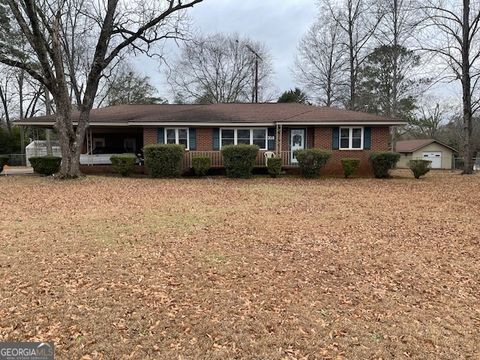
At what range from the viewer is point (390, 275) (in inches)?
190

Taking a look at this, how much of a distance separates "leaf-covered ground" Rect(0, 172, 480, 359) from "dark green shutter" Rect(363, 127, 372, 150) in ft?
30.2

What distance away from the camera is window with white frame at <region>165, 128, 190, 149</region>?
18.4 metres

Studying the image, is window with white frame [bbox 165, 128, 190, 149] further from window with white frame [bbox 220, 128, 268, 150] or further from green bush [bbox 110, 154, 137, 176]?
green bush [bbox 110, 154, 137, 176]

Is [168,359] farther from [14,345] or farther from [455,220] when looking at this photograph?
[455,220]

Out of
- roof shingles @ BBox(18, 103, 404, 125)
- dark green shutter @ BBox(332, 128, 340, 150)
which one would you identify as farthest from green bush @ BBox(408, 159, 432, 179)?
dark green shutter @ BBox(332, 128, 340, 150)

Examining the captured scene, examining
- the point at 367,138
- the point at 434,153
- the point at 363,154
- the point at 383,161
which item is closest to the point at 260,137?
the point at 363,154

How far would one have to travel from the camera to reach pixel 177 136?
723 inches

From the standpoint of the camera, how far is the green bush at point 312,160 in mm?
16422

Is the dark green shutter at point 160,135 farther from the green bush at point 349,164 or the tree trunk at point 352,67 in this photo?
the tree trunk at point 352,67

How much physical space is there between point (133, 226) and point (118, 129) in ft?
47.8

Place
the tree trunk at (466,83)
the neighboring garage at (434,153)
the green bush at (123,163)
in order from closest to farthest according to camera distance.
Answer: the green bush at (123,163)
the tree trunk at (466,83)
the neighboring garage at (434,153)

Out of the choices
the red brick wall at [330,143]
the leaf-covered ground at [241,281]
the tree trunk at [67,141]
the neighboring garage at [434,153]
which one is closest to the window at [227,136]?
the red brick wall at [330,143]

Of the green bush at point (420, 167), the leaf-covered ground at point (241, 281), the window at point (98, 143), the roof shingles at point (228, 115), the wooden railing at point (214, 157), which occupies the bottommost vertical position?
the leaf-covered ground at point (241, 281)

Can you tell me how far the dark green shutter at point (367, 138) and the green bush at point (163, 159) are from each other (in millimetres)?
9311
